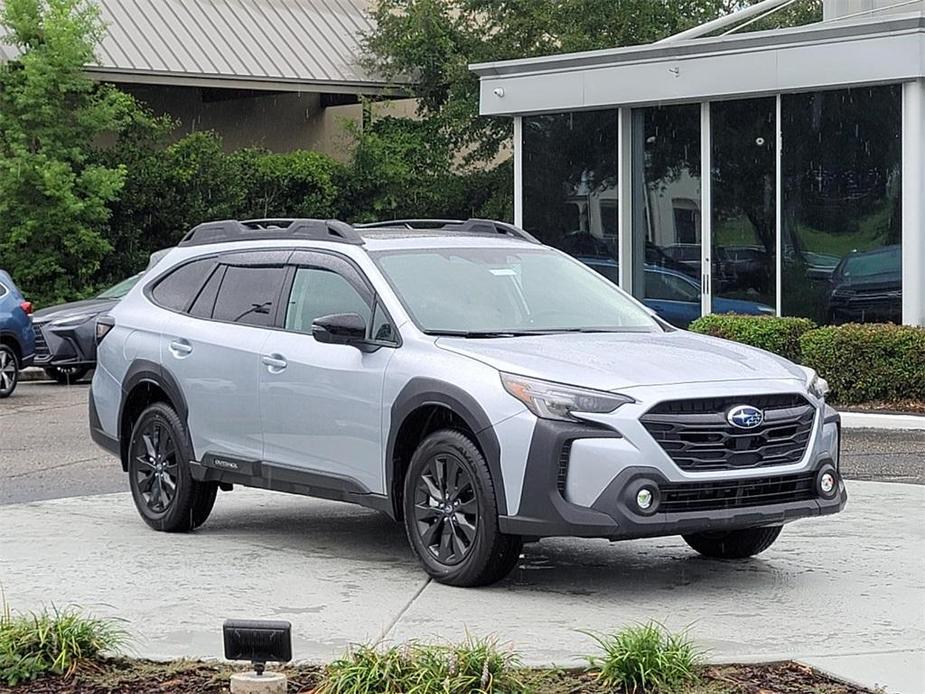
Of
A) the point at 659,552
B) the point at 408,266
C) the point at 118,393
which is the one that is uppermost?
the point at 408,266

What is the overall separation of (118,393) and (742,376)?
4264 millimetres

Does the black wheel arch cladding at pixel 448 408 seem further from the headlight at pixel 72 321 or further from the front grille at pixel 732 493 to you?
the headlight at pixel 72 321

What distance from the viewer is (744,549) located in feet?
29.5

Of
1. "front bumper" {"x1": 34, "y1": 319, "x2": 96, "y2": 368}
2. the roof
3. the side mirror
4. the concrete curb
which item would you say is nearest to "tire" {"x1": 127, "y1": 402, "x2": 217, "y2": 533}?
the side mirror

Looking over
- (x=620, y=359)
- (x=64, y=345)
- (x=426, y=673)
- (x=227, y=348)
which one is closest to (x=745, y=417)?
(x=620, y=359)

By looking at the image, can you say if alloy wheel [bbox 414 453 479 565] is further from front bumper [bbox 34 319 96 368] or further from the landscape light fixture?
front bumper [bbox 34 319 96 368]

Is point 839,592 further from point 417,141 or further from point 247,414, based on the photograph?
point 417,141

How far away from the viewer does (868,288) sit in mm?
19266

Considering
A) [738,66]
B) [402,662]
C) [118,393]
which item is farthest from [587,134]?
[402,662]

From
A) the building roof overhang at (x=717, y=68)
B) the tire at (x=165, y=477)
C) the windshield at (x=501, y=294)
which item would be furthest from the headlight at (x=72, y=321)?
the windshield at (x=501, y=294)

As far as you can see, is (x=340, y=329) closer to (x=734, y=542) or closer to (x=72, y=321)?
(x=734, y=542)

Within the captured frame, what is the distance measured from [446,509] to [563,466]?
777 millimetres

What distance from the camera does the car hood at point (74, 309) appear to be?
22344mm

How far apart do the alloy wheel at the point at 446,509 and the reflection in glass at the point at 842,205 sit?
38.8ft
